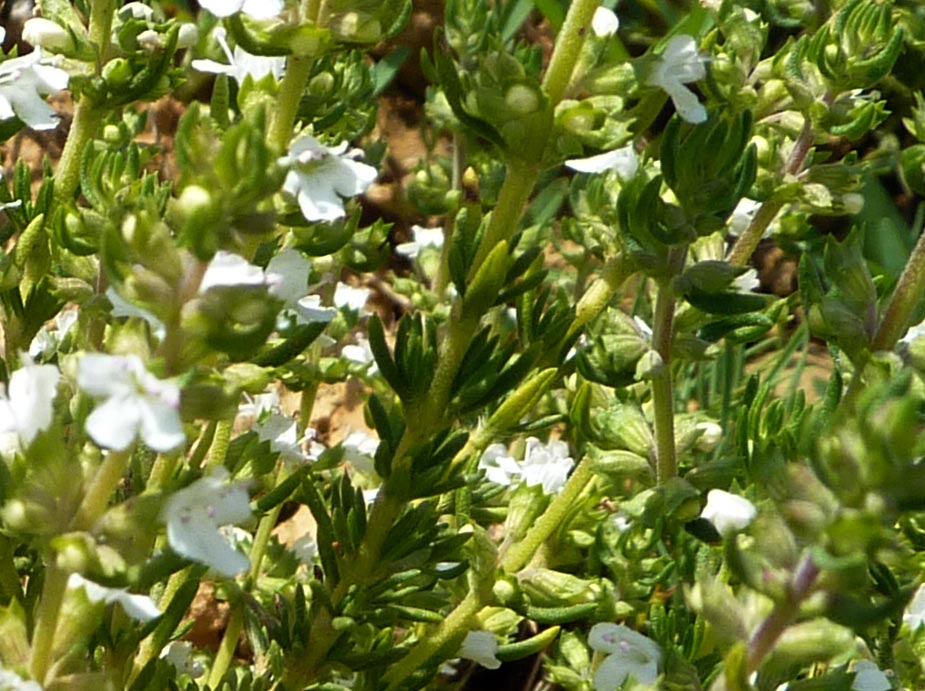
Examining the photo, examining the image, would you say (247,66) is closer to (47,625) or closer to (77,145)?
(77,145)

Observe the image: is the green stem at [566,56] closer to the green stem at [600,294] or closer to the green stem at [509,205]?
the green stem at [509,205]

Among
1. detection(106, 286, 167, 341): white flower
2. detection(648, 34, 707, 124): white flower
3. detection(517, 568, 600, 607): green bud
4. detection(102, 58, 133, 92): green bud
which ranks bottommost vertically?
detection(517, 568, 600, 607): green bud

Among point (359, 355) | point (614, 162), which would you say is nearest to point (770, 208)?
point (614, 162)

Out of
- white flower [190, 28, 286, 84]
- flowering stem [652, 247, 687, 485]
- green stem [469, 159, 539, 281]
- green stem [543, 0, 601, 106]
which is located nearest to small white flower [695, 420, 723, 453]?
flowering stem [652, 247, 687, 485]

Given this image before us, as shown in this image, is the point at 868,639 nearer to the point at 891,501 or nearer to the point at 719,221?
the point at 719,221

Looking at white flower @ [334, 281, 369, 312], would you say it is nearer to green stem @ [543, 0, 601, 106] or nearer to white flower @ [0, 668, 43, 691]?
green stem @ [543, 0, 601, 106]
